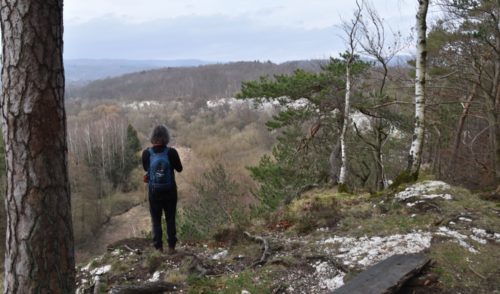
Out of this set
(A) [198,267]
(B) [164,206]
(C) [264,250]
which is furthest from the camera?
(C) [264,250]

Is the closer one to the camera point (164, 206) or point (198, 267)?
point (198, 267)

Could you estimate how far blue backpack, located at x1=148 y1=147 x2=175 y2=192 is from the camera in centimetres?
581

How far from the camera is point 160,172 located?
5809 mm

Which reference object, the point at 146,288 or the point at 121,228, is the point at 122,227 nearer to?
the point at 121,228

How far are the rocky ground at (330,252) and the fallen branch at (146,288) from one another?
4cm

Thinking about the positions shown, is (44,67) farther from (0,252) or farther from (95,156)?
(95,156)

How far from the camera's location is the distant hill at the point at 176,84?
118875 mm

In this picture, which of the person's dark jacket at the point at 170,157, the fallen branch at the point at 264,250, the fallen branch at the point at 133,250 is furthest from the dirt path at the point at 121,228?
the person's dark jacket at the point at 170,157

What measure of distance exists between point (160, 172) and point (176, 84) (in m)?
127

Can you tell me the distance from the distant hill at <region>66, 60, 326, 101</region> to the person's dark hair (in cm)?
10459

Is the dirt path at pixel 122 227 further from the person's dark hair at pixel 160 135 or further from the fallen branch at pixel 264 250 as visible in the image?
the person's dark hair at pixel 160 135

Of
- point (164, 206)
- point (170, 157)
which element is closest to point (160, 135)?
point (170, 157)

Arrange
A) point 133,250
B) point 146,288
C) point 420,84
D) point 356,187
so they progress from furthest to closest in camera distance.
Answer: point 356,187
point 420,84
point 133,250
point 146,288

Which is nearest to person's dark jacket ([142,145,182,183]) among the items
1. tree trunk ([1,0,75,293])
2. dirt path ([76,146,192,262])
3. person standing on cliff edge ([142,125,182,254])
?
person standing on cliff edge ([142,125,182,254])
